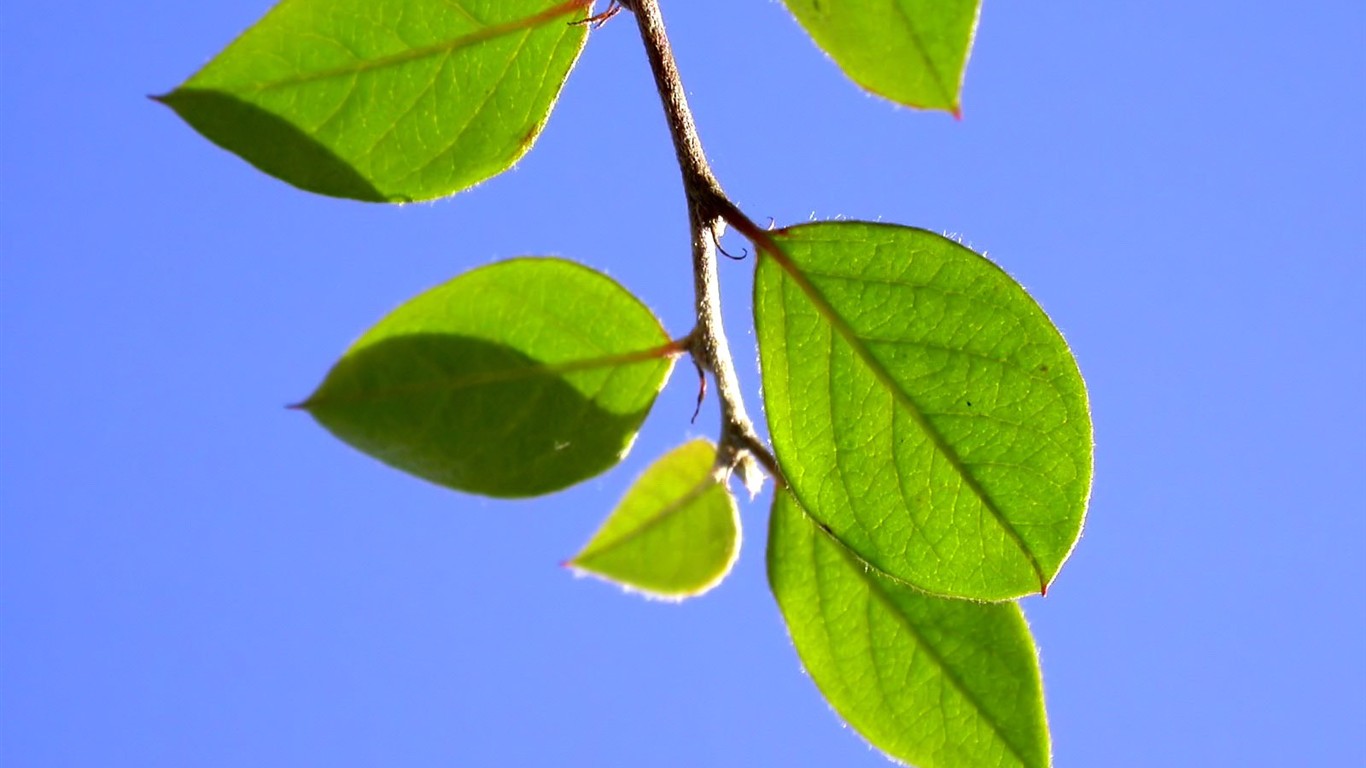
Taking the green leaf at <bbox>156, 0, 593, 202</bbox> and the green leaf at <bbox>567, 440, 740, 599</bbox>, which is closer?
the green leaf at <bbox>156, 0, 593, 202</bbox>

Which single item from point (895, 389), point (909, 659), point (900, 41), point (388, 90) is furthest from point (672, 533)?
point (900, 41)

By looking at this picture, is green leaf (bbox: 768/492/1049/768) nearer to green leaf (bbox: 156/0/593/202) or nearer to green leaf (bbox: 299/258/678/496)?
green leaf (bbox: 299/258/678/496)

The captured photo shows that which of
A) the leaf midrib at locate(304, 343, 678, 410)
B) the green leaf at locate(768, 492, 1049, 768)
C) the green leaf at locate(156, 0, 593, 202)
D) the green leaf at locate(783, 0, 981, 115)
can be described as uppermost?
the green leaf at locate(156, 0, 593, 202)

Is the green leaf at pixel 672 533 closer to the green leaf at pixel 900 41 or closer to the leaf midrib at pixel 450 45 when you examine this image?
the leaf midrib at pixel 450 45

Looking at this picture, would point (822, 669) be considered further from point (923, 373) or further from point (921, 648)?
point (923, 373)

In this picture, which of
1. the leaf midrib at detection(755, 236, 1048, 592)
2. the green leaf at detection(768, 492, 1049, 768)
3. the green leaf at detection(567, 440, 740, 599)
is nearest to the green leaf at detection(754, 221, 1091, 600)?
the leaf midrib at detection(755, 236, 1048, 592)

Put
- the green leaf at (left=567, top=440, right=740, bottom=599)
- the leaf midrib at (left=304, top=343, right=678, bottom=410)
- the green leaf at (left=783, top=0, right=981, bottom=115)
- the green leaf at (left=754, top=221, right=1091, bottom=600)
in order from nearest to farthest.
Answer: the green leaf at (left=783, top=0, right=981, bottom=115) < the green leaf at (left=754, top=221, right=1091, bottom=600) < the leaf midrib at (left=304, top=343, right=678, bottom=410) < the green leaf at (left=567, top=440, right=740, bottom=599)

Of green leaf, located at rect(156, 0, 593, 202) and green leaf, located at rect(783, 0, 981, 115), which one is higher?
green leaf, located at rect(156, 0, 593, 202)
